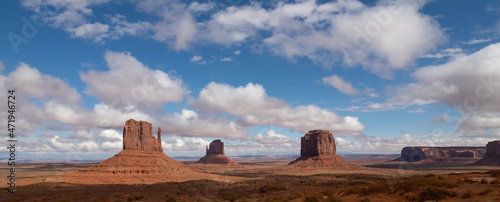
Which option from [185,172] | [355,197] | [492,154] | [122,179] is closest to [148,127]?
[185,172]

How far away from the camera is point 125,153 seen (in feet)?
300

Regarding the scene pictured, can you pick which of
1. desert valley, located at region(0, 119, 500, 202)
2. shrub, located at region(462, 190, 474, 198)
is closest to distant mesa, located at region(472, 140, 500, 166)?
desert valley, located at region(0, 119, 500, 202)

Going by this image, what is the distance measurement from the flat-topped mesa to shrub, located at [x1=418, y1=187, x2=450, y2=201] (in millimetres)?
92910

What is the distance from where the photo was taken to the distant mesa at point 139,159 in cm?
8250

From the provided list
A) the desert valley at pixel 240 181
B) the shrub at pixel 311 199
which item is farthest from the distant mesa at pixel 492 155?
the shrub at pixel 311 199

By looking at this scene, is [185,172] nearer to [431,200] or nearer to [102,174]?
[102,174]

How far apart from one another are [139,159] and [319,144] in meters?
95.4

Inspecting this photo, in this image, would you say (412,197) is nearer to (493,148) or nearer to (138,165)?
(138,165)

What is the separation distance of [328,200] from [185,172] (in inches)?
3083

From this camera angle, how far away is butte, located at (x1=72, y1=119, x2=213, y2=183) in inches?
3031

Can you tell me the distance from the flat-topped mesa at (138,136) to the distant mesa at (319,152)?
7500cm

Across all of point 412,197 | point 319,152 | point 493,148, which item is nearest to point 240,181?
point 412,197

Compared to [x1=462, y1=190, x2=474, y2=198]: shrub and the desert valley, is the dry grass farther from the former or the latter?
[x1=462, y1=190, x2=474, y2=198]: shrub

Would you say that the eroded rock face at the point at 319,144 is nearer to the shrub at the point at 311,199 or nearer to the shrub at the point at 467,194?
the shrub at the point at 311,199
